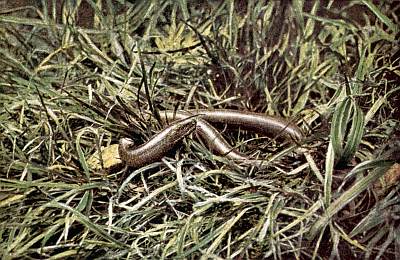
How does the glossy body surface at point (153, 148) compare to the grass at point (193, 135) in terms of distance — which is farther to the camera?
the glossy body surface at point (153, 148)

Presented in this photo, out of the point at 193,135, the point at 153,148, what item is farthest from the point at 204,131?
the point at 153,148

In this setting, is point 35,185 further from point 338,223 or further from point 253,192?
point 338,223

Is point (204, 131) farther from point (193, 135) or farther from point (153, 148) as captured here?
point (153, 148)

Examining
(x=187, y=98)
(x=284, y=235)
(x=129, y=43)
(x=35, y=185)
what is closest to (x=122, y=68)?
(x=129, y=43)

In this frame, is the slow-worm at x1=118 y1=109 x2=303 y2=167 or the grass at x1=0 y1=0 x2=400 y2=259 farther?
the slow-worm at x1=118 y1=109 x2=303 y2=167
